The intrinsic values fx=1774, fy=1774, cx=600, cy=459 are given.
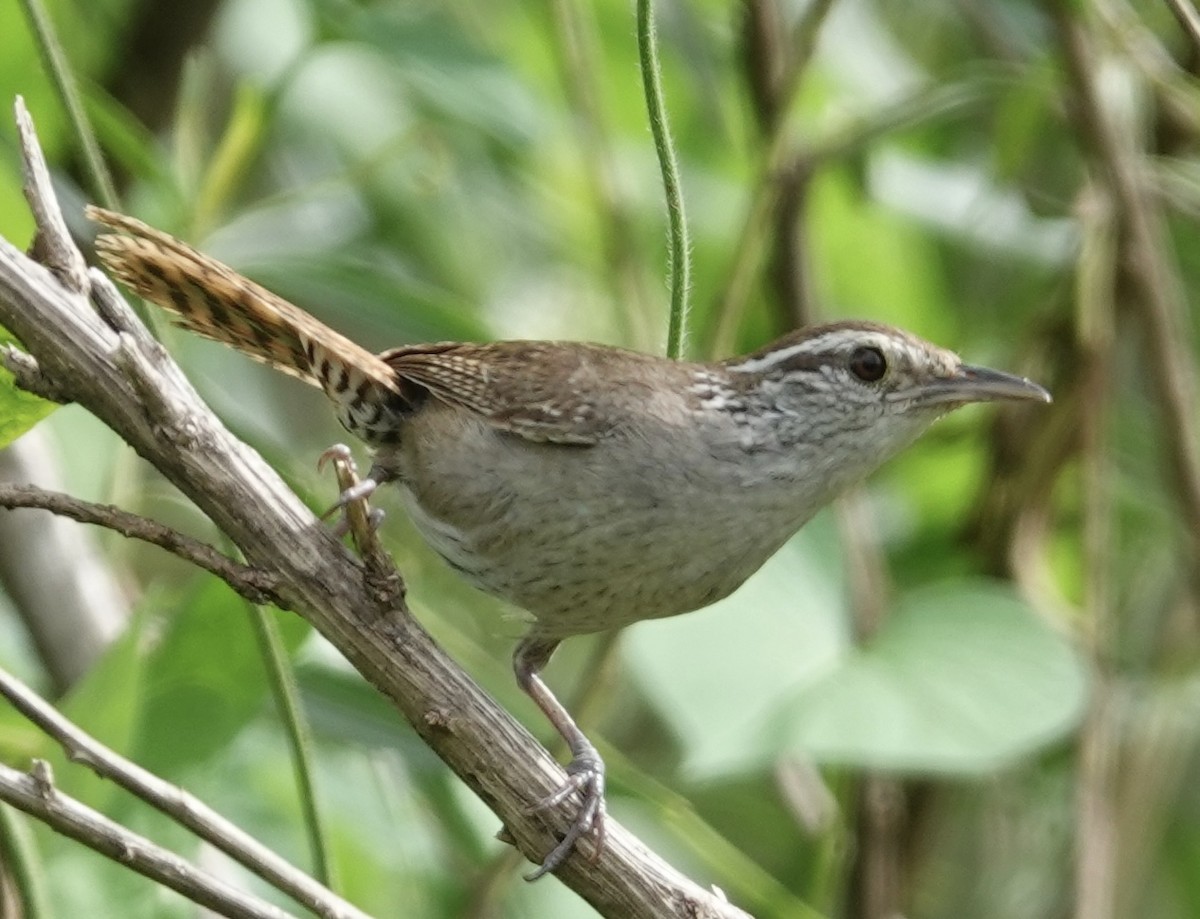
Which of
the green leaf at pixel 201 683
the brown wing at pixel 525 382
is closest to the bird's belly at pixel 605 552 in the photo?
the brown wing at pixel 525 382

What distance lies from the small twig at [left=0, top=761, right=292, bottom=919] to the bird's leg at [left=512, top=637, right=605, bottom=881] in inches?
15.2

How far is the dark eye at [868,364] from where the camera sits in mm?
2779

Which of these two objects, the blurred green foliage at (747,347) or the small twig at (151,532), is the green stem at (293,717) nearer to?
the small twig at (151,532)

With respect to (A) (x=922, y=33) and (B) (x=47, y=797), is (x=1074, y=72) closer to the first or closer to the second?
(A) (x=922, y=33)

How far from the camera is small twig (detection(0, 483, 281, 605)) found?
1740mm

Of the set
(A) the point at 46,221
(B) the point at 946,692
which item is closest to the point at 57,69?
(A) the point at 46,221

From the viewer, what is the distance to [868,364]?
2789 millimetres

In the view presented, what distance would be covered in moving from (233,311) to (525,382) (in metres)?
0.48

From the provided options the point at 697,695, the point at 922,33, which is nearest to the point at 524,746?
the point at 697,695

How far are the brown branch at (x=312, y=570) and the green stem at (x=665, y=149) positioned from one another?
18.2 inches

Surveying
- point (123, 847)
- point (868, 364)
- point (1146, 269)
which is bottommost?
point (123, 847)

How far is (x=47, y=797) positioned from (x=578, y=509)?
36.5 inches

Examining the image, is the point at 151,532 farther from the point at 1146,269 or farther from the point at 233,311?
the point at 1146,269

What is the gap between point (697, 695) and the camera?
2.94 m
